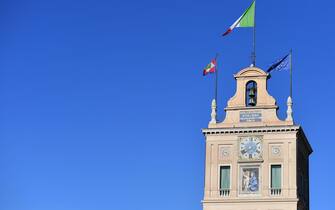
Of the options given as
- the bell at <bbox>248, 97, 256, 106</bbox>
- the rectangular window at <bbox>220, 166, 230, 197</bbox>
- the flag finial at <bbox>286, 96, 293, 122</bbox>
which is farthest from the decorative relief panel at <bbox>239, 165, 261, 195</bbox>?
the bell at <bbox>248, 97, 256, 106</bbox>

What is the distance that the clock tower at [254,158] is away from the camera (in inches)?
2825

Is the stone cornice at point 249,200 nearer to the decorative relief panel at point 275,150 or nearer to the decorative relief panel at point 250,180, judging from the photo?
the decorative relief panel at point 250,180

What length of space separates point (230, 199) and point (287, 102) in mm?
9646

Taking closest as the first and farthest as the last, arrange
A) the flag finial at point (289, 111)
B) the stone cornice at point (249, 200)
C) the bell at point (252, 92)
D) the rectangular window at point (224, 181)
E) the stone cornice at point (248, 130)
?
the stone cornice at point (249, 200)
the stone cornice at point (248, 130)
the rectangular window at point (224, 181)
the flag finial at point (289, 111)
the bell at point (252, 92)

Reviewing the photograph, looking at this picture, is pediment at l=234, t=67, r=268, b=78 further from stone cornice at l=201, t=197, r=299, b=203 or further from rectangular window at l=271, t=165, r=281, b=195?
stone cornice at l=201, t=197, r=299, b=203

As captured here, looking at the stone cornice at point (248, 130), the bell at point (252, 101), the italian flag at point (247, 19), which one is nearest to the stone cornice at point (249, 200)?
the stone cornice at point (248, 130)

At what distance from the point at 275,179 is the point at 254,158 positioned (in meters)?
2.44

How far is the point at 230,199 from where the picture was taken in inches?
2844

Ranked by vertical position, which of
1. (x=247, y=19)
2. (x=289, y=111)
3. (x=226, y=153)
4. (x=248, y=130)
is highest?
(x=247, y=19)

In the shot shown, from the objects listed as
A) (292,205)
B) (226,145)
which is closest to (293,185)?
(292,205)

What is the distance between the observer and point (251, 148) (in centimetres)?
7319

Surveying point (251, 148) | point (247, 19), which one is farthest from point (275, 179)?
point (247, 19)

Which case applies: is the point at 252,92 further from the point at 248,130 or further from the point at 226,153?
the point at 226,153

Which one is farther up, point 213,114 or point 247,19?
point 247,19
